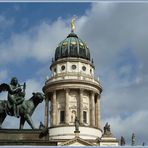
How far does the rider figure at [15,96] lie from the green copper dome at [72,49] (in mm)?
58081

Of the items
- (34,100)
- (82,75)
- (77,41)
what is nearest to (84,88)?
(82,75)

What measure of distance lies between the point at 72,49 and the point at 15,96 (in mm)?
58422

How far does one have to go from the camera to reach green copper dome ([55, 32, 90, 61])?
82.9 m

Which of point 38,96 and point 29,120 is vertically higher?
point 38,96

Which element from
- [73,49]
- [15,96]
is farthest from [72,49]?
[15,96]

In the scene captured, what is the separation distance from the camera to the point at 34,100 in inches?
973

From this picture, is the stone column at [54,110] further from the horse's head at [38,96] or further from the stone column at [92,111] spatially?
the horse's head at [38,96]

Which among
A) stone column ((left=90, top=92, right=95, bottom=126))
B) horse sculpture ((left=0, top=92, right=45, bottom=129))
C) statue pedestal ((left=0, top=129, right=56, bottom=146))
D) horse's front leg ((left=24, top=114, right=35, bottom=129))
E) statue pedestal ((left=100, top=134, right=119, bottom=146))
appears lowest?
statue pedestal ((left=0, top=129, right=56, bottom=146))

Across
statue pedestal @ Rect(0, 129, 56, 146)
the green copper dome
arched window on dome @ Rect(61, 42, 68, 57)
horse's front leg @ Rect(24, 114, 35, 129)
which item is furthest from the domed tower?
statue pedestal @ Rect(0, 129, 56, 146)

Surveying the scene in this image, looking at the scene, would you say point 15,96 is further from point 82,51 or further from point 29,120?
point 82,51

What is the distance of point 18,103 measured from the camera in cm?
2441

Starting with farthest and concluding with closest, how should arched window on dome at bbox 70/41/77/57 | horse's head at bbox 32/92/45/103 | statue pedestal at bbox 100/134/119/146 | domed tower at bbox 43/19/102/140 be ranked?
arched window on dome at bbox 70/41/77/57, domed tower at bbox 43/19/102/140, statue pedestal at bbox 100/134/119/146, horse's head at bbox 32/92/45/103

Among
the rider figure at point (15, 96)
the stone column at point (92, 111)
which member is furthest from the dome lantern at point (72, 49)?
the rider figure at point (15, 96)

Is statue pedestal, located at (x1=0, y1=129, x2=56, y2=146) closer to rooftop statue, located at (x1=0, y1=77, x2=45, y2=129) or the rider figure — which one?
rooftop statue, located at (x1=0, y1=77, x2=45, y2=129)
